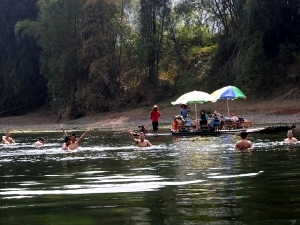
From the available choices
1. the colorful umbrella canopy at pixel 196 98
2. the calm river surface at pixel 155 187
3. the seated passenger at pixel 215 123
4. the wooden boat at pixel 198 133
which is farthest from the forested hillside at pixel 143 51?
the calm river surface at pixel 155 187

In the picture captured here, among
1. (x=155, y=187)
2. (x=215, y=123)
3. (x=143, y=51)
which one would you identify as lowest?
(x=155, y=187)

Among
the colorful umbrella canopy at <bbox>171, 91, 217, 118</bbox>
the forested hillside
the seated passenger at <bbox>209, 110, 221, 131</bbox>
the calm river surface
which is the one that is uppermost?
the forested hillside

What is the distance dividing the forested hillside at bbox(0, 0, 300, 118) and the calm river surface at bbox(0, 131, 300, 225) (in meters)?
27.4

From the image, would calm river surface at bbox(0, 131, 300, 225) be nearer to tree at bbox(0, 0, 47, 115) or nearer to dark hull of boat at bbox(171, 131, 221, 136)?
dark hull of boat at bbox(171, 131, 221, 136)

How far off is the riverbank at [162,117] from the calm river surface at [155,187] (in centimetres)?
1899

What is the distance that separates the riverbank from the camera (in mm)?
39938

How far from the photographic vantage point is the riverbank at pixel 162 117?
131 ft

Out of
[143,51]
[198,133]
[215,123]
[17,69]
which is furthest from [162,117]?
[17,69]

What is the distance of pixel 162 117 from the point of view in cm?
4659

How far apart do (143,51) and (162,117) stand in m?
7.76

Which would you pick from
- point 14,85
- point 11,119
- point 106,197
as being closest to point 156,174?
point 106,197

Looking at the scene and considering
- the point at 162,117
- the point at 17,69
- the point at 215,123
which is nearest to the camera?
the point at 215,123

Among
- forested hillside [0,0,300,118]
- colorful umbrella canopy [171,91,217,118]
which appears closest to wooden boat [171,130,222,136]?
colorful umbrella canopy [171,91,217,118]

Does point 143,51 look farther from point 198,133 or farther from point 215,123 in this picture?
point 198,133
